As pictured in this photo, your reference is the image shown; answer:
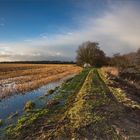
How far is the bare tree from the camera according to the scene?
295ft

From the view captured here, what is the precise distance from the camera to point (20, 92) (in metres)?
23.9

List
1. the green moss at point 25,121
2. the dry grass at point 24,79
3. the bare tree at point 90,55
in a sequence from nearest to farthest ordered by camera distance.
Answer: the green moss at point 25,121, the dry grass at point 24,79, the bare tree at point 90,55

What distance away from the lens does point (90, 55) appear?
299 ft

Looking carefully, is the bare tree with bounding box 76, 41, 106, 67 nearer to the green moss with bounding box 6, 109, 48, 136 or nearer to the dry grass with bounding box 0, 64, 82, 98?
the dry grass with bounding box 0, 64, 82, 98

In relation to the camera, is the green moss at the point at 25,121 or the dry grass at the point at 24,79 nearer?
the green moss at the point at 25,121

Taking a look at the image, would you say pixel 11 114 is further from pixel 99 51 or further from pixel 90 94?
pixel 99 51

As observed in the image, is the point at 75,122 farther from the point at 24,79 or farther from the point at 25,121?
the point at 24,79

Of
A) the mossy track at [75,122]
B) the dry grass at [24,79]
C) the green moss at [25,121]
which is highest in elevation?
the mossy track at [75,122]

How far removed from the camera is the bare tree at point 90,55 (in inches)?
3543

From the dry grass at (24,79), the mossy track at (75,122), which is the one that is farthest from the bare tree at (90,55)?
the mossy track at (75,122)

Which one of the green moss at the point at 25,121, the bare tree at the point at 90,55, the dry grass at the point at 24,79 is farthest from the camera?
the bare tree at the point at 90,55

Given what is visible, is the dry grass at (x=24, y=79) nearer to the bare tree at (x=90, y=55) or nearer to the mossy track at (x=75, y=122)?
the mossy track at (x=75, y=122)

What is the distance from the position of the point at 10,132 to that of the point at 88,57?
8071 centimetres

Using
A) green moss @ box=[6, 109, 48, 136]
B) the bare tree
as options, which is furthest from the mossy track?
the bare tree
